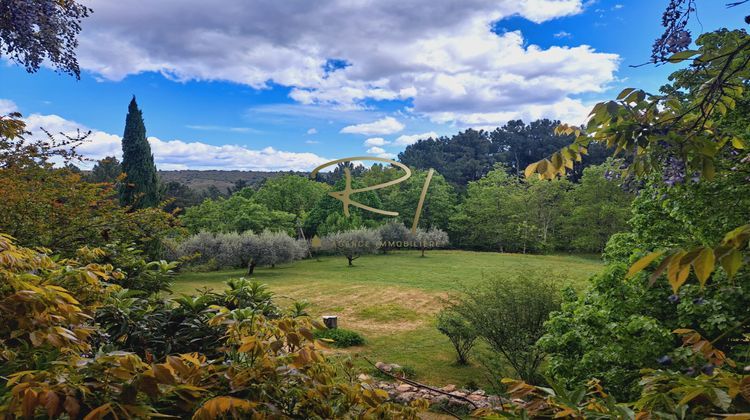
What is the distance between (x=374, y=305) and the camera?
40.7ft

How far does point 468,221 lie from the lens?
3109 centimetres

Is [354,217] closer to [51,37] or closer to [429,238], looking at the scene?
[429,238]

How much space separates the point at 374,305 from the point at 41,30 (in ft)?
32.1

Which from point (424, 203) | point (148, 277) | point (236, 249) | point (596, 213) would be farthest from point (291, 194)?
point (148, 277)

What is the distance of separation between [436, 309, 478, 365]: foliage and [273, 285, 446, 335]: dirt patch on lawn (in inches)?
56.9

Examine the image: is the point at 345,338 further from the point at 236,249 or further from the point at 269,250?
the point at 236,249

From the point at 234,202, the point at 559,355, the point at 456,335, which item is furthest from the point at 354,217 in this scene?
the point at 559,355

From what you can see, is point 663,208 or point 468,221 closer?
point 663,208

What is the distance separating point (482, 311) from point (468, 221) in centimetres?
2472

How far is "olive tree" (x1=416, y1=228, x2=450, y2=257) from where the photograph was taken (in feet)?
87.4

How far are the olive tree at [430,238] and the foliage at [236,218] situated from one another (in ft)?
27.1

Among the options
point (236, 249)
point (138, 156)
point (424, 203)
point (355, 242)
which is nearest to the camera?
point (236, 249)

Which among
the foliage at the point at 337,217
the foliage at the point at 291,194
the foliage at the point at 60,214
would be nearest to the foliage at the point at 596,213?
the foliage at the point at 337,217

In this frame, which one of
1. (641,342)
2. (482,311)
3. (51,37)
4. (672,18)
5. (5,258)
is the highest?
(51,37)
